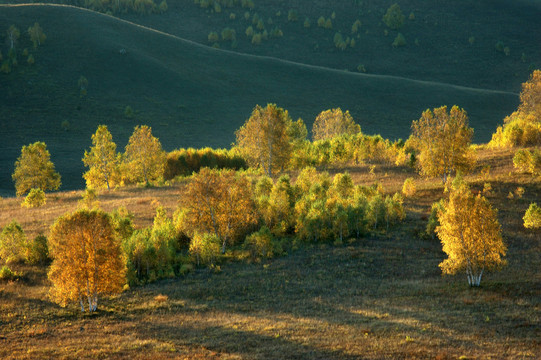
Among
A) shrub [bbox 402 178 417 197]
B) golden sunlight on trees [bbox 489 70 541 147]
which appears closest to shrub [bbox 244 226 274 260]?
shrub [bbox 402 178 417 197]

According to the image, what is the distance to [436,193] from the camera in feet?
189

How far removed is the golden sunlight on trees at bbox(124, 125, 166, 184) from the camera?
78.1 metres

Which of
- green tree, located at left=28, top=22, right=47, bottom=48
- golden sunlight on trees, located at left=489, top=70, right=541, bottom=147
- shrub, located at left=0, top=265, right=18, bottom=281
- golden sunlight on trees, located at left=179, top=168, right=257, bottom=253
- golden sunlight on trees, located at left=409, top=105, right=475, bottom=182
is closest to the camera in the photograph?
shrub, located at left=0, top=265, right=18, bottom=281

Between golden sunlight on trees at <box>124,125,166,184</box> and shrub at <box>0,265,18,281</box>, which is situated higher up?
golden sunlight on trees at <box>124,125,166,184</box>

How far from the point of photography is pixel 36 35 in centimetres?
15588

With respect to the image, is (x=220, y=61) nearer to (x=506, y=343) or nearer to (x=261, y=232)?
(x=261, y=232)

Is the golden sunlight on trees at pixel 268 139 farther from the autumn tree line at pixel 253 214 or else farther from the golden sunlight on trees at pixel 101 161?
the golden sunlight on trees at pixel 101 161

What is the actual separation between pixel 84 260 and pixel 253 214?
67.6 ft

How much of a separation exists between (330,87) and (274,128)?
344ft

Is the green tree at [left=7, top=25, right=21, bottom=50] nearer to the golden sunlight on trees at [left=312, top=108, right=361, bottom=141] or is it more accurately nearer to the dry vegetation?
the golden sunlight on trees at [left=312, top=108, right=361, bottom=141]

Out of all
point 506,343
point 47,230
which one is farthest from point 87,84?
point 506,343

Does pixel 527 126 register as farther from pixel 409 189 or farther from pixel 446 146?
pixel 409 189

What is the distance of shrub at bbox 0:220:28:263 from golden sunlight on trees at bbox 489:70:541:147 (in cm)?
7009

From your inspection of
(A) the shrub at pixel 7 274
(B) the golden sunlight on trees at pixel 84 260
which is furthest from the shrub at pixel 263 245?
(A) the shrub at pixel 7 274
